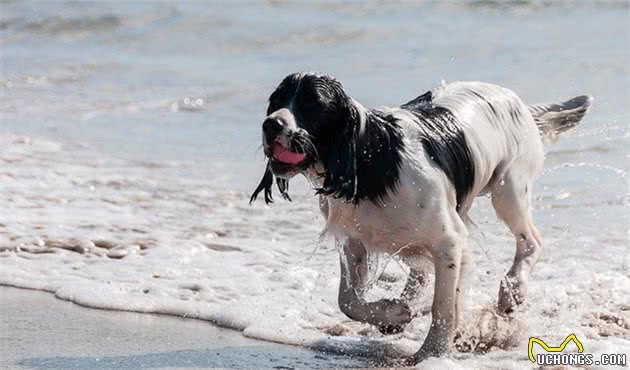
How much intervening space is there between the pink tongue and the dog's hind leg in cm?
163

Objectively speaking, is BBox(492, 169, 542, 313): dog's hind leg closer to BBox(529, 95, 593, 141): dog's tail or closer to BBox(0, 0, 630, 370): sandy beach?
BBox(0, 0, 630, 370): sandy beach

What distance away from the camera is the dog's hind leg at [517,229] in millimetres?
6414

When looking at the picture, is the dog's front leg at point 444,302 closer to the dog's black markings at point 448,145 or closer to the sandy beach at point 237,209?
the sandy beach at point 237,209

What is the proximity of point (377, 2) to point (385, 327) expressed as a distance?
14.7 metres

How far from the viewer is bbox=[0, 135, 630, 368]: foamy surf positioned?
6148 millimetres

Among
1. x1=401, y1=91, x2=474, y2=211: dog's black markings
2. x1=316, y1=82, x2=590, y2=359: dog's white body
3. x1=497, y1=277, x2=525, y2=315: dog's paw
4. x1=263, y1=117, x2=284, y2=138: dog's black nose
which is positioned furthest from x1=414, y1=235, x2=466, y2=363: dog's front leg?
x1=263, y1=117, x2=284, y2=138: dog's black nose

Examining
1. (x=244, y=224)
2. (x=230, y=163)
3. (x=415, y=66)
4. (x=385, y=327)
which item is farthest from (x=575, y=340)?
(x=415, y=66)

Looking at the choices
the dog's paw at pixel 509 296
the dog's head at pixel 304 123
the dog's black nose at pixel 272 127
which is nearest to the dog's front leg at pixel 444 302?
the dog's paw at pixel 509 296

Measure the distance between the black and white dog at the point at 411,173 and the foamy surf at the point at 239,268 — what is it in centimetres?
23

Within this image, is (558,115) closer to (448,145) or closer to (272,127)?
(448,145)

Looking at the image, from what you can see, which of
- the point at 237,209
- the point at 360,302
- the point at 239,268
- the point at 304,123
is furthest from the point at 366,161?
the point at 237,209

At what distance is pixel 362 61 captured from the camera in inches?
594

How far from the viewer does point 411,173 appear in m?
5.54

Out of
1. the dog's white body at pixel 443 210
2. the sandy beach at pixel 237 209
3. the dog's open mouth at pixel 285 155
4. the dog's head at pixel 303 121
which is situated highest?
the dog's head at pixel 303 121
